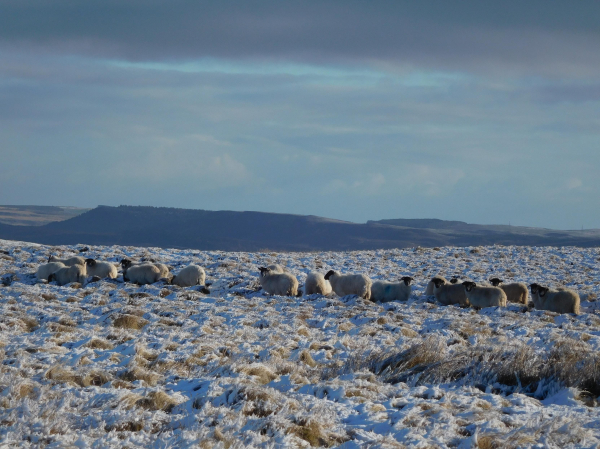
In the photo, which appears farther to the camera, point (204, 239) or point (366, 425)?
point (204, 239)

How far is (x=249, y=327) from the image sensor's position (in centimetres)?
1152

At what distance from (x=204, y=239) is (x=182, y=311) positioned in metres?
121

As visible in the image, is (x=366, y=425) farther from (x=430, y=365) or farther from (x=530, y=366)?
(x=530, y=366)

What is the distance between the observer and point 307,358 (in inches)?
344

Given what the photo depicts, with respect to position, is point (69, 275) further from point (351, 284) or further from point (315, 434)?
point (315, 434)

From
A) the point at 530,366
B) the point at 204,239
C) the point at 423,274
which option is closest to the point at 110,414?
the point at 530,366

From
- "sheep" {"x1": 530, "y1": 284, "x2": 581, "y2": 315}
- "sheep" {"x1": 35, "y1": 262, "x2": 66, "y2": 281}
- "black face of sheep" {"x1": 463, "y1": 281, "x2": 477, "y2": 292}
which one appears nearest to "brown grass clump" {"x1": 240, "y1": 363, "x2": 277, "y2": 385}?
"black face of sheep" {"x1": 463, "y1": 281, "x2": 477, "y2": 292}

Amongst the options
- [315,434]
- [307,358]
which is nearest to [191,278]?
[307,358]

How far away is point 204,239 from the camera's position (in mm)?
132125

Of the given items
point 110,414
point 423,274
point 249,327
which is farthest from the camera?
point 423,274

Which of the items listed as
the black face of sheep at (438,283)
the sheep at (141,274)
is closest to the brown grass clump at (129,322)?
the sheep at (141,274)

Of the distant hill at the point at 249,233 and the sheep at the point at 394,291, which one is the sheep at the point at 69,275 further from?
the distant hill at the point at 249,233

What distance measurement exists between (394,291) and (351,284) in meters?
1.47

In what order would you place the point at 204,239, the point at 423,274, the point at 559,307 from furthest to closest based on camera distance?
the point at 204,239
the point at 423,274
the point at 559,307
